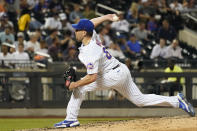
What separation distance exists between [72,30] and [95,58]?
936cm

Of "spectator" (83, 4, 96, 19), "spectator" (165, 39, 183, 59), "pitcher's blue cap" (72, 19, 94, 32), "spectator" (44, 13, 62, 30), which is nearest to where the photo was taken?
"pitcher's blue cap" (72, 19, 94, 32)

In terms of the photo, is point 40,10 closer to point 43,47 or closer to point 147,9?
point 43,47

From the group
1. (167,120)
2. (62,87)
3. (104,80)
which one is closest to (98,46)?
(104,80)

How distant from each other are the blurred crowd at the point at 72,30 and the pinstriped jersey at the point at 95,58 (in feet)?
20.8

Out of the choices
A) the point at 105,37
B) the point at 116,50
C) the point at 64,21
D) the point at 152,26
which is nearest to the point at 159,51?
the point at 116,50

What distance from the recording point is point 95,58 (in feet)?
28.9

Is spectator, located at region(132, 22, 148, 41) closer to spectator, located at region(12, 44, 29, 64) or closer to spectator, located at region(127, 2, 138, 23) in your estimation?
spectator, located at region(127, 2, 138, 23)

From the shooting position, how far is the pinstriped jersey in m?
8.78

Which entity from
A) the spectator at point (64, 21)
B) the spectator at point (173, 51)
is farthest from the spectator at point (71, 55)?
the spectator at point (173, 51)

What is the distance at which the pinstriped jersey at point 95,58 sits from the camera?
346 inches

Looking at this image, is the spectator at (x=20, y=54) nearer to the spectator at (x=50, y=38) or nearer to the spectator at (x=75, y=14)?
the spectator at (x=50, y=38)

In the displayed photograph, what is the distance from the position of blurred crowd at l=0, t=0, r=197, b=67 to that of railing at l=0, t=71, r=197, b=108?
2.33 feet

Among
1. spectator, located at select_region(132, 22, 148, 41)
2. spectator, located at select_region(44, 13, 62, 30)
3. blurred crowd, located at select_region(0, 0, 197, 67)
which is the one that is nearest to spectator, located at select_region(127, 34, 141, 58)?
blurred crowd, located at select_region(0, 0, 197, 67)

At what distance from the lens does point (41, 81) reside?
1480 centimetres
